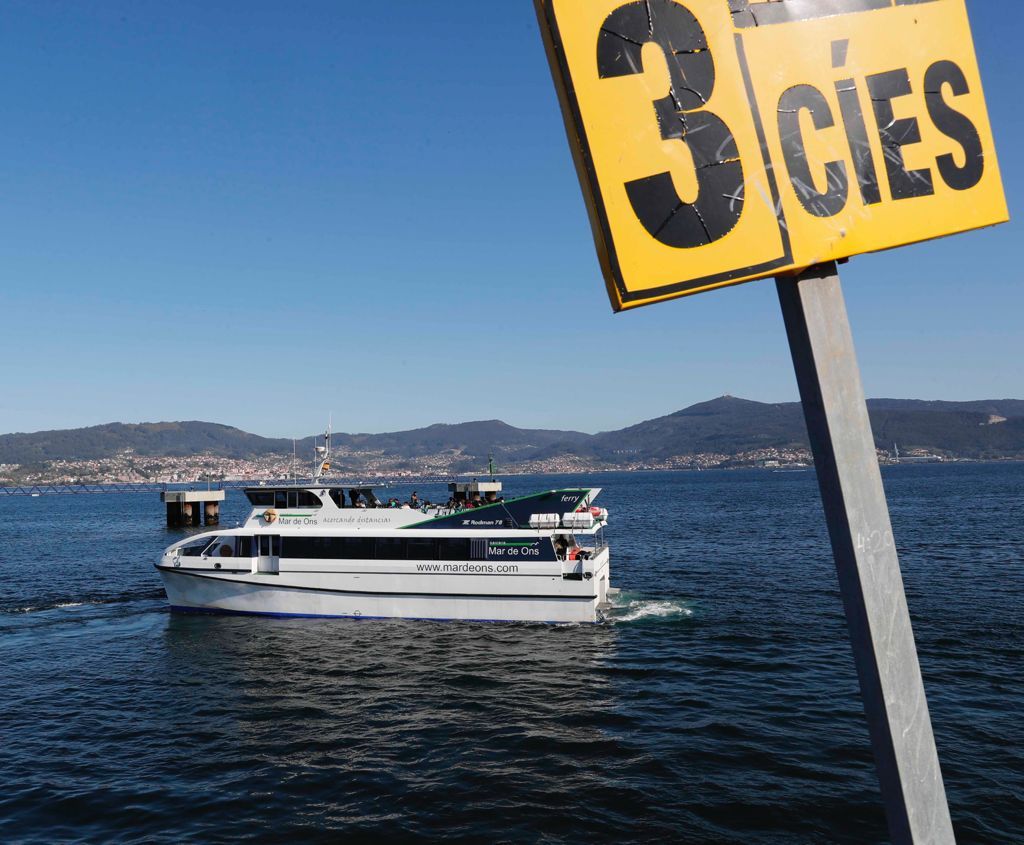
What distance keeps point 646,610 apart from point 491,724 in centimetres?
1302

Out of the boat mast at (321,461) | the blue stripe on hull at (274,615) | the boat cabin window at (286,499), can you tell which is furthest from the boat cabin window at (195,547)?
the boat mast at (321,461)

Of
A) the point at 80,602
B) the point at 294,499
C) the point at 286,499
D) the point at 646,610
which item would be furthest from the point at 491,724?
the point at 80,602

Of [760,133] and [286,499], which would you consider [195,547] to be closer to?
[286,499]

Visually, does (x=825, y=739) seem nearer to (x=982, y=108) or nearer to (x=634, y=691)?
(x=634, y=691)

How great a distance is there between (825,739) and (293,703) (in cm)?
1259

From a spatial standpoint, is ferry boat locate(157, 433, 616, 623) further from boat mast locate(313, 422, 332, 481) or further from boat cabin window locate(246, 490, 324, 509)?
boat mast locate(313, 422, 332, 481)

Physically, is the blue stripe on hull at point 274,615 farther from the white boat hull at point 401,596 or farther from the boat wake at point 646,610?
the boat wake at point 646,610

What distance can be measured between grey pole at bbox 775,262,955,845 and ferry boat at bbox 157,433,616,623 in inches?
856

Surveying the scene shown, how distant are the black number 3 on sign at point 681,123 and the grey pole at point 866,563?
1.37 ft

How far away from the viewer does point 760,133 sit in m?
2.50

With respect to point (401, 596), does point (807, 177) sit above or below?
above

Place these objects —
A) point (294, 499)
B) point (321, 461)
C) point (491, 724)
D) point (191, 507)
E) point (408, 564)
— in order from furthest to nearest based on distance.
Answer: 1. point (191, 507)
2. point (321, 461)
3. point (294, 499)
4. point (408, 564)
5. point (491, 724)

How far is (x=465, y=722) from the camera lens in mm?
15844

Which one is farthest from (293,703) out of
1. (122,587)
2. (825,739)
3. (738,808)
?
(122,587)
